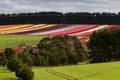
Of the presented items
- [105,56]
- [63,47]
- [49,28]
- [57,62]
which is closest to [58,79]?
[57,62]

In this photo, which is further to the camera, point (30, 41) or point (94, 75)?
point (30, 41)

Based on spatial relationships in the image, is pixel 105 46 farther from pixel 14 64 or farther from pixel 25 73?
pixel 25 73

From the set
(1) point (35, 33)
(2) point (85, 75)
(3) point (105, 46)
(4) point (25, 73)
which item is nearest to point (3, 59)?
(3) point (105, 46)

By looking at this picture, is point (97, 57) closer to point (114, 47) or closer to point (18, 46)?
point (114, 47)

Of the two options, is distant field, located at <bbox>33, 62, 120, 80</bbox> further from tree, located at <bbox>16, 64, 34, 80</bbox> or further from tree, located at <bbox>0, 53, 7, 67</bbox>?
tree, located at <bbox>0, 53, 7, 67</bbox>

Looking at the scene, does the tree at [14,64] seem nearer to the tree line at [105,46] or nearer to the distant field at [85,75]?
the distant field at [85,75]

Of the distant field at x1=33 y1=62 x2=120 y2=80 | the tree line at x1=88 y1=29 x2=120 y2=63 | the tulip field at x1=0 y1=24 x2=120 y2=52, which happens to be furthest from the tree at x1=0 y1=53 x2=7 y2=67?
the distant field at x1=33 y1=62 x2=120 y2=80

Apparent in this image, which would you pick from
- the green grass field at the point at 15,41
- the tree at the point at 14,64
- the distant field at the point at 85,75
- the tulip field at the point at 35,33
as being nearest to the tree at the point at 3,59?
the green grass field at the point at 15,41

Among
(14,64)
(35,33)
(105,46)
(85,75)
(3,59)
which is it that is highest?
(14,64)

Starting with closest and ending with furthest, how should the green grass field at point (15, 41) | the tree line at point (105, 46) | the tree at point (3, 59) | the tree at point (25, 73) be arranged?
the tree at point (25, 73), the tree at point (3, 59), the tree line at point (105, 46), the green grass field at point (15, 41)

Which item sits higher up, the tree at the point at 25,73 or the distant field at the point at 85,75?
the tree at the point at 25,73

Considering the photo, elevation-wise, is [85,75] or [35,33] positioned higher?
[85,75]
